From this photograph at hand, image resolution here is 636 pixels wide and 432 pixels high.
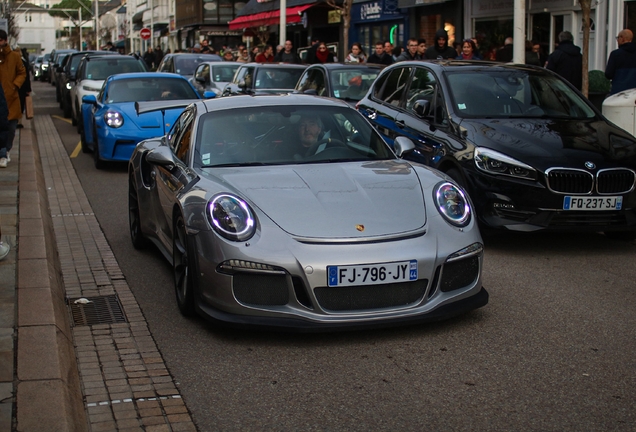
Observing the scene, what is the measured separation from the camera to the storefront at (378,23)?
29.6m

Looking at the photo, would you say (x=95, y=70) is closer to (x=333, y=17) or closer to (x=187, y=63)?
(x=187, y=63)

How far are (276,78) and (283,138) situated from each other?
11650 millimetres

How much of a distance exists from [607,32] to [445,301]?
15784mm

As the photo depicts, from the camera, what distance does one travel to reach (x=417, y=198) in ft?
18.5

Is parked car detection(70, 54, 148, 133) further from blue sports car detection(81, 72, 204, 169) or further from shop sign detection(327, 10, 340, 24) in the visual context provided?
shop sign detection(327, 10, 340, 24)

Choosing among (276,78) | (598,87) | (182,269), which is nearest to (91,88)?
(276,78)

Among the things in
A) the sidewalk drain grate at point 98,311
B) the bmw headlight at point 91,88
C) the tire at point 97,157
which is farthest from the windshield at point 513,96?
the bmw headlight at point 91,88

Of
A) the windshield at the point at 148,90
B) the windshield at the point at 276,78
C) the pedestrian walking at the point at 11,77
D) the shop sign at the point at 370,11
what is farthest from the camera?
the shop sign at the point at 370,11

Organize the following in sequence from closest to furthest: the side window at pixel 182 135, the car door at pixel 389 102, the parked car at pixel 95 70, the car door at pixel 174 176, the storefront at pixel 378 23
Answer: the car door at pixel 174 176 → the side window at pixel 182 135 → the car door at pixel 389 102 → the parked car at pixel 95 70 → the storefront at pixel 378 23

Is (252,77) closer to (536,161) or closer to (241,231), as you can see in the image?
(536,161)

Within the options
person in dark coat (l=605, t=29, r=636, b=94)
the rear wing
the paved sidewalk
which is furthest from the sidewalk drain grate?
person in dark coat (l=605, t=29, r=636, b=94)

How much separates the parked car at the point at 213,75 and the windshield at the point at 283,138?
46.8ft

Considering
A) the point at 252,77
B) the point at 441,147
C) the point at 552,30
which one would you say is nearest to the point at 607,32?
the point at 552,30

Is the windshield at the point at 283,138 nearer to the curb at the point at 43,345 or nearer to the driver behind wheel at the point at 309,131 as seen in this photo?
the driver behind wheel at the point at 309,131
